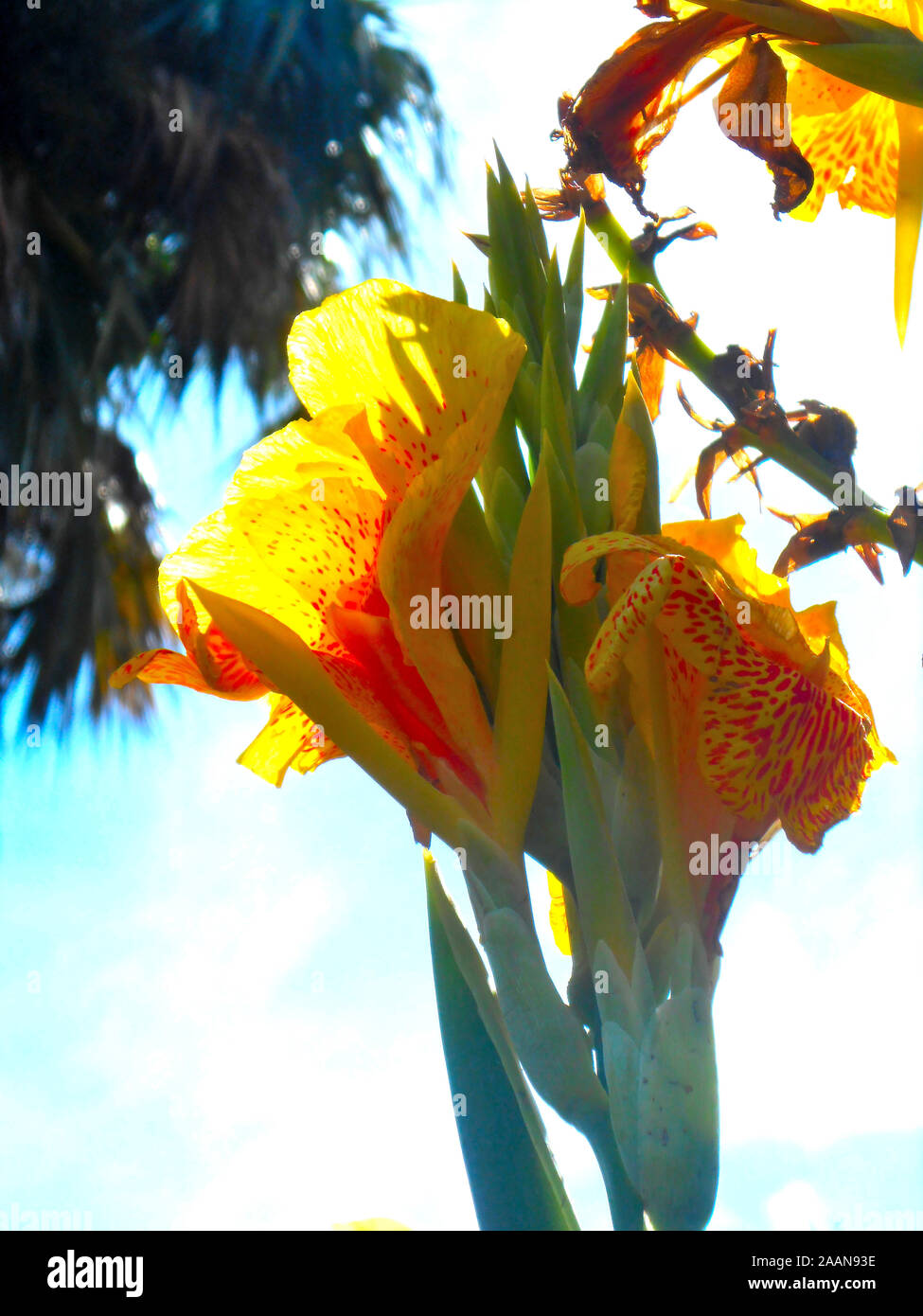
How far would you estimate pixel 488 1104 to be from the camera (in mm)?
395

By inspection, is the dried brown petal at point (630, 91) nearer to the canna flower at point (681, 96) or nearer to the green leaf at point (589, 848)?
the canna flower at point (681, 96)

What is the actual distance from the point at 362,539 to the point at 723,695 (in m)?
0.15

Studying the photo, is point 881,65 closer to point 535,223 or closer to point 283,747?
point 535,223

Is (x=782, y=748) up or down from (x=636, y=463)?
down

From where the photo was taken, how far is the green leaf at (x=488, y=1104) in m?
0.37

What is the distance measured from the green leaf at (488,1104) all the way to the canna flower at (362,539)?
67 mm

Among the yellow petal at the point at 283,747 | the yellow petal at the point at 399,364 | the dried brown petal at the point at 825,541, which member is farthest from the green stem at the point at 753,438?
the yellow petal at the point at 283,747

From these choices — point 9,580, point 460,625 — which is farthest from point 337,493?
point 9,580

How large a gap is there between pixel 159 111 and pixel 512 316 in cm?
258

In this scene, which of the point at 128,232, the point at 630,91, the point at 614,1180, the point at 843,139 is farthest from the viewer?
the point at 128,232

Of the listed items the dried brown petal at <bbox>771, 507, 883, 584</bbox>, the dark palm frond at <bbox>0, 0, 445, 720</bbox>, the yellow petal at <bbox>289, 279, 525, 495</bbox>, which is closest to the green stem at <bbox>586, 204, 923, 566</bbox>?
the dried brown petal at <bbox>771, 507, 883, 584</bbox>

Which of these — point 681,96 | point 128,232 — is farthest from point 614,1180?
point 128,232

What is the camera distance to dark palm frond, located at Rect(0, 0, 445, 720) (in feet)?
8.15

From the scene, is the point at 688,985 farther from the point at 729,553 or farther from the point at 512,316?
the point at 512,316
